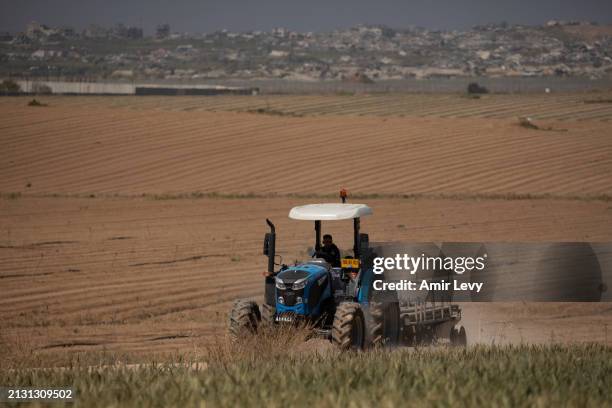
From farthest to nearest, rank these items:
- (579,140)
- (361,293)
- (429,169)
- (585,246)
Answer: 1. (579,140)
2. (429,169)
3. (585,246)
4. (361,293)

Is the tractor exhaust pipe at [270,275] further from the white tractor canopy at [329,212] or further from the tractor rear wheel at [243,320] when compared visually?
the white tractor canopy at [329,212]

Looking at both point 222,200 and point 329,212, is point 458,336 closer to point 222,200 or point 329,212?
point 329,212

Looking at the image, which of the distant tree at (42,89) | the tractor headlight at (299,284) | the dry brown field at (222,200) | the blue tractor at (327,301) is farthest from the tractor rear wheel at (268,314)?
the distant tree at (42,89)

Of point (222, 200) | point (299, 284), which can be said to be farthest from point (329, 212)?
point (222, 200)

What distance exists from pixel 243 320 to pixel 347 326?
3.96 ft

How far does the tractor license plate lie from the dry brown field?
2.49 metres

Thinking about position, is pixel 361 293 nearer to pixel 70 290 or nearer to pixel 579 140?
pixel 70 290

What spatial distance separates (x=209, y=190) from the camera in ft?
118

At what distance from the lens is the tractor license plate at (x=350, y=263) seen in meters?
12.1

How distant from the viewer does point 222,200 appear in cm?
3350

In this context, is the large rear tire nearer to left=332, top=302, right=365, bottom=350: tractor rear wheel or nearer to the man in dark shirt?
left=332, top=302, right=365, bottom=350: tractor rear wheel

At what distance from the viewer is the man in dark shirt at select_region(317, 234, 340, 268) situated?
1241cm

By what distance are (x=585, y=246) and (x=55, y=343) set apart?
8.18 m

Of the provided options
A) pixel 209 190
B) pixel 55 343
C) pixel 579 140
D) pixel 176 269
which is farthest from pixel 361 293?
pixel 579 140
